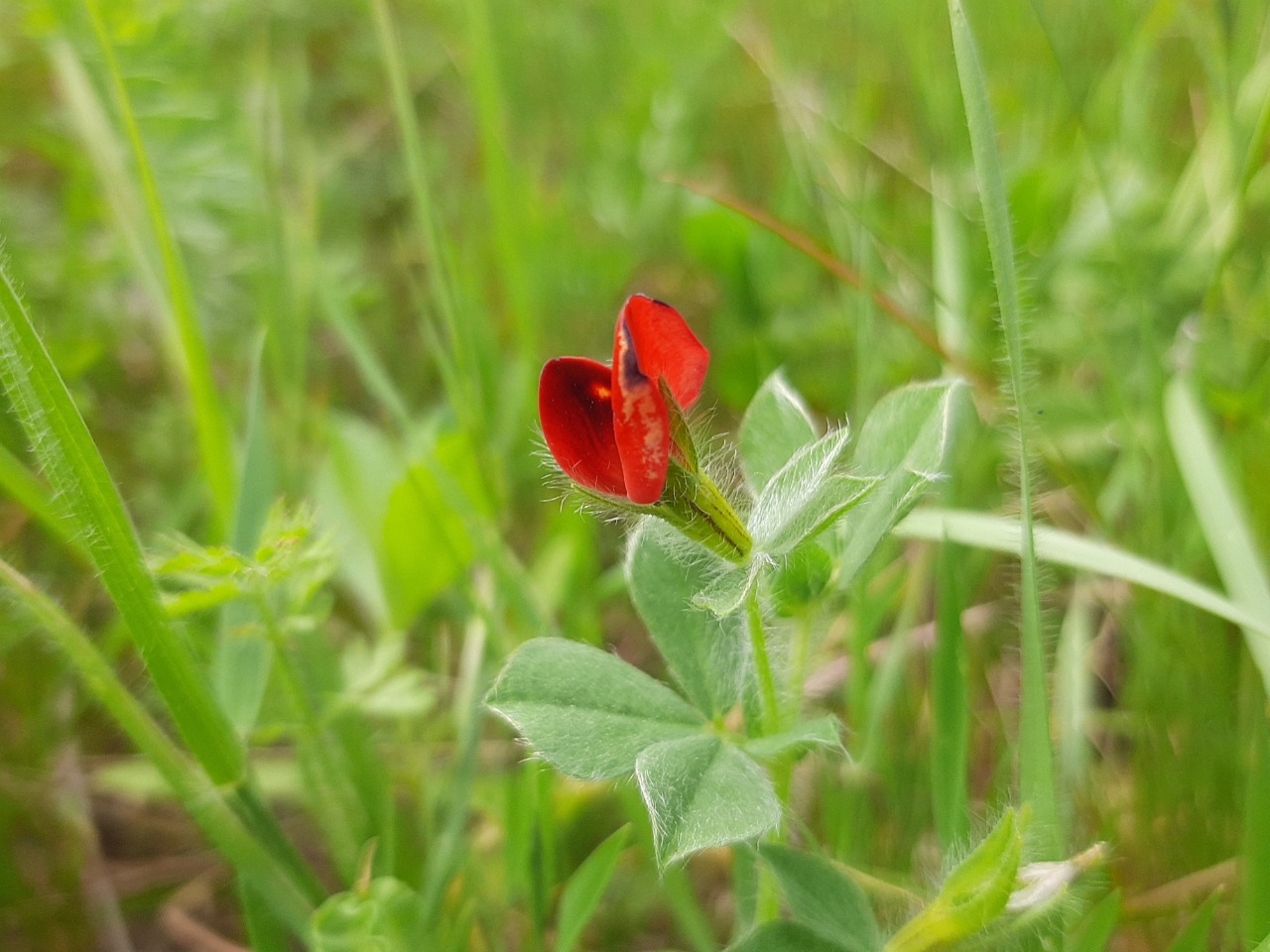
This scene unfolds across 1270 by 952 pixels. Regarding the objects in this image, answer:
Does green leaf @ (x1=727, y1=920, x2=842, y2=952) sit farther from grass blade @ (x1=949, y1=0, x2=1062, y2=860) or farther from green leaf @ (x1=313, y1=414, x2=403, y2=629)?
green leaf @ (x1=313, y1=414, x2=403, y2=629)

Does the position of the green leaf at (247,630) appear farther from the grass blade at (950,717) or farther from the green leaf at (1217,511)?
the green leaf at (1217,511)

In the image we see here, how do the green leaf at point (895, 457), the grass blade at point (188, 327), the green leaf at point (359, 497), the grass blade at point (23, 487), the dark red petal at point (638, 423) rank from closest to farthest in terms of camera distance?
the dark red petal at point (638, 423)
the green leaf at point (895, 457)
the grass blade at point (23, 487)
the grass blade at point (188, 327)
the green leaf at point (359, 497)

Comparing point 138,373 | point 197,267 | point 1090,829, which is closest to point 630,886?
point 1090,829

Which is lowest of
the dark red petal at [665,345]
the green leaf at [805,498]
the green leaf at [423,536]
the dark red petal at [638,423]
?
the green leaf at [423,536]

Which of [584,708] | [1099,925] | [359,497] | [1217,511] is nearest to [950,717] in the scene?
[1099,925]

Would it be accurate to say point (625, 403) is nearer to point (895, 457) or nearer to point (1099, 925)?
point (895, 457)

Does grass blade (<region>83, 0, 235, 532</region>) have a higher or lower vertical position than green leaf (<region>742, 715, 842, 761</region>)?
higher

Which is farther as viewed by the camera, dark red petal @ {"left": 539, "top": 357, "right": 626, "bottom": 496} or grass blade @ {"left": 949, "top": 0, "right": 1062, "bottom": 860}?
grass blade @ {"left": 949, "top": 0, "right": 1062, "bottom": 860}

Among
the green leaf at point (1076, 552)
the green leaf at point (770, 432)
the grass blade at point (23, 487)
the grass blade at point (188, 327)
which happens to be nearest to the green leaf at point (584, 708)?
the green leaf at point (770, 432)

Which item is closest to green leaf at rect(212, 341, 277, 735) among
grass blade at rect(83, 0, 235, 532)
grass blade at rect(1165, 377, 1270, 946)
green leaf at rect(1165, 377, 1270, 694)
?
grass blade at rect(83, 0, 235, 532)
